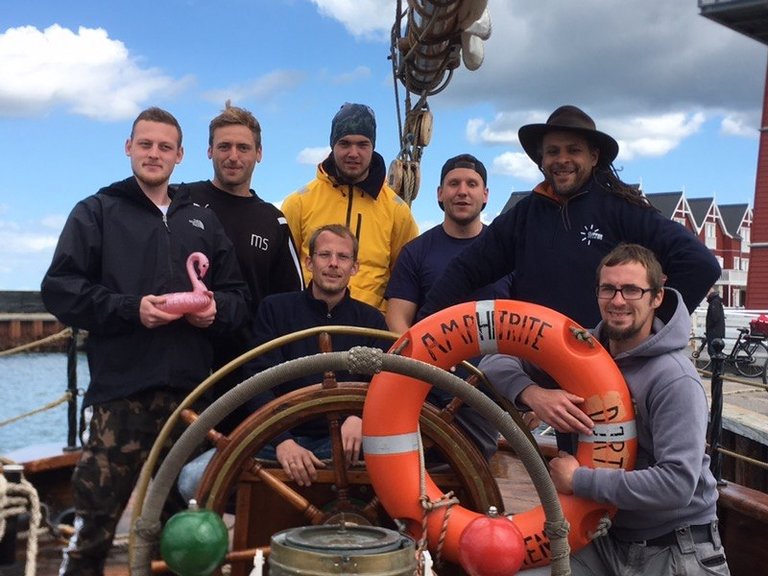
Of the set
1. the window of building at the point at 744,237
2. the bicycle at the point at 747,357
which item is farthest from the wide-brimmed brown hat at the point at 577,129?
the window of building at the point at 744,237

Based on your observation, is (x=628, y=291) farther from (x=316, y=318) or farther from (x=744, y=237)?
(x=744, y=237)

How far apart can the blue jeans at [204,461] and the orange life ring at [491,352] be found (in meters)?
0.25

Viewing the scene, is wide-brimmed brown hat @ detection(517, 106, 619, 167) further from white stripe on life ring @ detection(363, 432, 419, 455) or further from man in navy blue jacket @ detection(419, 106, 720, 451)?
white stripe on life ring @ detection(363, 432, 419, 455)

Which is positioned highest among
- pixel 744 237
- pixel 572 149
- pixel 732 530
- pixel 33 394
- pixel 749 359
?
pixel 744 237

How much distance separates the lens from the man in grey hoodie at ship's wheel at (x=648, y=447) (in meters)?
2.16

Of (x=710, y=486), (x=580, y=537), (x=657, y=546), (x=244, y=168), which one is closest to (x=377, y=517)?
(x=580, y=537)

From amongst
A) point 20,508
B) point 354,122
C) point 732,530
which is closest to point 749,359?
point 732,530

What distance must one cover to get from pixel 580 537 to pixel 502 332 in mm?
569

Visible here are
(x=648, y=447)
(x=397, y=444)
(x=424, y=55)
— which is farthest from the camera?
(x=424, y=55)

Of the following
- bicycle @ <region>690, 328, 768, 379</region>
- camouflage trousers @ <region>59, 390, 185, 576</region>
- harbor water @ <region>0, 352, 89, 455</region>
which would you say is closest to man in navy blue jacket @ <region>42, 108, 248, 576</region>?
camouflage trousers @ <region>59, 390, 185, 576</region>

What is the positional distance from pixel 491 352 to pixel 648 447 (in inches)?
18.7

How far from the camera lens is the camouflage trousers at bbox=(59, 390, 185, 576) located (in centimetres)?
254

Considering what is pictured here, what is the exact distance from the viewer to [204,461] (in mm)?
2393

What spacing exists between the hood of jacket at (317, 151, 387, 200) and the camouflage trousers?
1330 mm
